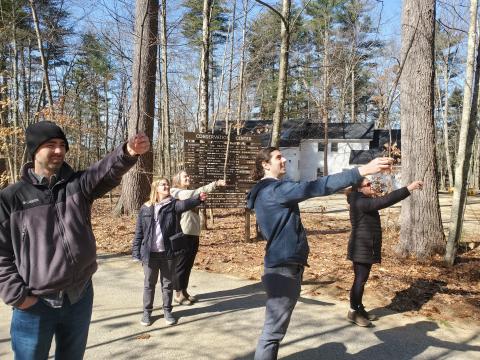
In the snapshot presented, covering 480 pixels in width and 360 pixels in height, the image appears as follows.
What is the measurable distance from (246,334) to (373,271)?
2955mm

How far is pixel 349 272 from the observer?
6.58 m

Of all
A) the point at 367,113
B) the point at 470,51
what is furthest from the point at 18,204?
the point at 367,113

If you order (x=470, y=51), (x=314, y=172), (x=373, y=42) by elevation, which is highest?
(x=373, y=42)

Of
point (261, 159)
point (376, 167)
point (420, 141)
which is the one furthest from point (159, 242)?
point (420, 141)

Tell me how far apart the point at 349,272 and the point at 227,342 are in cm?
313

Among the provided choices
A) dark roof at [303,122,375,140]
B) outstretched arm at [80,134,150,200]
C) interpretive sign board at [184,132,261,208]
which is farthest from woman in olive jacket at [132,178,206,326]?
dark roof at [303,122,375,140]

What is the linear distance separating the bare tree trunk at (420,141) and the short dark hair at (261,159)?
188 inches

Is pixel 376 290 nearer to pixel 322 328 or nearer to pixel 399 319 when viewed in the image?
pixel 399 319

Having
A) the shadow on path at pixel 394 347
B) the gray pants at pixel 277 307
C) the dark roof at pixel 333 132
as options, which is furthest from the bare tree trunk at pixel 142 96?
the dark roof at pixel 333 132

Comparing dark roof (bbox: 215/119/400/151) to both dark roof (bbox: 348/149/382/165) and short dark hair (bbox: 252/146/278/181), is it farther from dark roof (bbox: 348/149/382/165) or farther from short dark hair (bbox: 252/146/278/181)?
short dark hair (bbox: 252/146/278/181)

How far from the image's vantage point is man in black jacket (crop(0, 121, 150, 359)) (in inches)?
87.0

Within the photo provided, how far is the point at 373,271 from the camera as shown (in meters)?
6.42

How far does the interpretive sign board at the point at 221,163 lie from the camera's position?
351 inches

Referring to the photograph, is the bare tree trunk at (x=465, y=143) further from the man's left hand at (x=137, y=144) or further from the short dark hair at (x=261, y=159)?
the man's left hand at (x=137, y=144)
